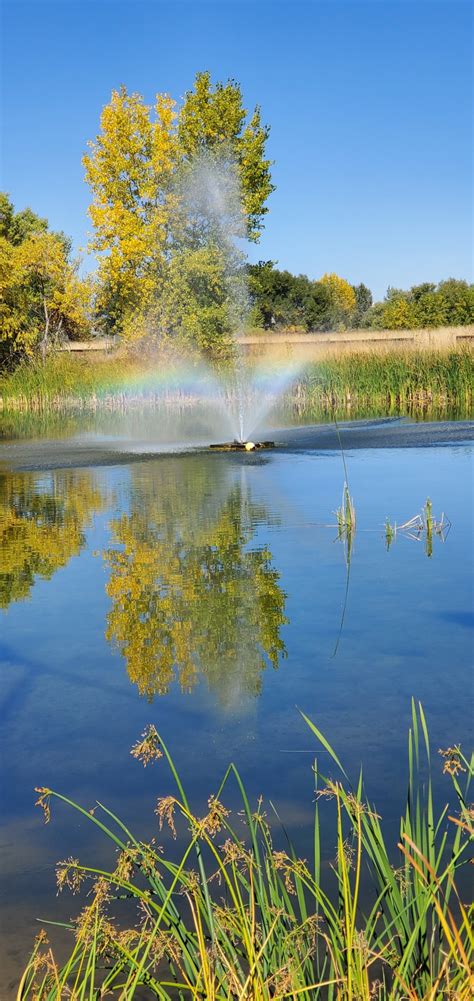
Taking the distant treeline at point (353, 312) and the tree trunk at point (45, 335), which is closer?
the tree trunk at point (45, 335)

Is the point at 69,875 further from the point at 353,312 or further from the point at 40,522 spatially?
the point at 353,312

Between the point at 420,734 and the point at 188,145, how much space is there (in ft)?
124

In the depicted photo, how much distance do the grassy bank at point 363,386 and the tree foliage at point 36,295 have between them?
9.67m

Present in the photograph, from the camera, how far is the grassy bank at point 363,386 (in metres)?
24.9

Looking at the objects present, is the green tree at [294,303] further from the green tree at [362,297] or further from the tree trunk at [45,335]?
the tree trunk at [45,335]

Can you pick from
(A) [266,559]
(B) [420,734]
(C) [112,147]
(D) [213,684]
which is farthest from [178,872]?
(C) [112,147]

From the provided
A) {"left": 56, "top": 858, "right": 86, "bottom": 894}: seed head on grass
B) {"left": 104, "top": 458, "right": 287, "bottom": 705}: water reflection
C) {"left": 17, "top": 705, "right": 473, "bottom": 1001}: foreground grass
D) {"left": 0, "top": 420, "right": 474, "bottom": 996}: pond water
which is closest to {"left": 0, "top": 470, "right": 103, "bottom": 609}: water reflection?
{"left": 0, "top": 420, "right": 474, "bottom": 996}: pond water

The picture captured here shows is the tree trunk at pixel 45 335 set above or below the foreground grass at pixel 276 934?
above

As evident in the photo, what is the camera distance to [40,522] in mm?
9727

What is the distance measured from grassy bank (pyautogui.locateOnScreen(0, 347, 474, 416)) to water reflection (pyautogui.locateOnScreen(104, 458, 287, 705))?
15.0m

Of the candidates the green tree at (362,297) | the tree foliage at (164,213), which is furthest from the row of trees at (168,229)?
the green tree at (362,297)

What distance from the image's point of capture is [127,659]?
5027 millimetres

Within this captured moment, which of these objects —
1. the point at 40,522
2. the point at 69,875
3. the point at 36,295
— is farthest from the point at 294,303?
the point at 69,875

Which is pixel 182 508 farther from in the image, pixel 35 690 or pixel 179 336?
pixel 179 336
